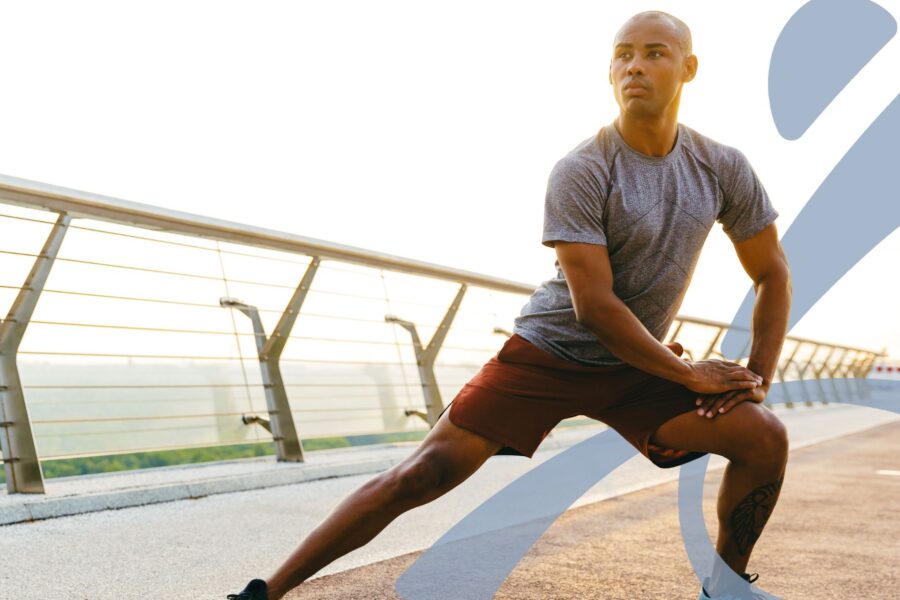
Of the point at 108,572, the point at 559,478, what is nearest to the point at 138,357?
the point at 108,572

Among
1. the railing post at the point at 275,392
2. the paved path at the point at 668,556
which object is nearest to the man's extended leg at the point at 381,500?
the paved path at the point at 668,556

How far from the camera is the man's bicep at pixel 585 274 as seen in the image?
2.54m

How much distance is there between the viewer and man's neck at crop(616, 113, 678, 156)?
2.68m

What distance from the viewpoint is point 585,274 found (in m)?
2.54

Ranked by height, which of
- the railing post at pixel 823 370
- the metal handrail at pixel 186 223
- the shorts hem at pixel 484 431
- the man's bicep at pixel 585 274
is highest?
the railing post at pixel 823 370

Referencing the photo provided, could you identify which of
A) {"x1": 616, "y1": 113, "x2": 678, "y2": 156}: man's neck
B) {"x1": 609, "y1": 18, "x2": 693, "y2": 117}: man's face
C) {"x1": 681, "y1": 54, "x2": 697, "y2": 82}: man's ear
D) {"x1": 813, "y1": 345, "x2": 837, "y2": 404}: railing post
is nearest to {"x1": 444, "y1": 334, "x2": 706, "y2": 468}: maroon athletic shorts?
{"x1": 616, "y1": 113, "x2": 678, "y2": 156}: man's neck

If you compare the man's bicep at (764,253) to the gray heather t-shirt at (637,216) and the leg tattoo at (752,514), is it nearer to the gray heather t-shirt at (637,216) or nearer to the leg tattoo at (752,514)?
the gray heather t-shirt at (637,216)

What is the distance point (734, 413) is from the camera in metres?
2.62

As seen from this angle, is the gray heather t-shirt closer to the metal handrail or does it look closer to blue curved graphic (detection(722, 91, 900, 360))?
blue curved graphic (detection(722, 91, 900, 360))

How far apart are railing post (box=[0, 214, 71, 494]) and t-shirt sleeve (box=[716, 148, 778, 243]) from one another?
3.10 metres

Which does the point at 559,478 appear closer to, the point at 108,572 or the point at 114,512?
the point at 114,512

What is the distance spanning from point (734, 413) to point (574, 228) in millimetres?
654

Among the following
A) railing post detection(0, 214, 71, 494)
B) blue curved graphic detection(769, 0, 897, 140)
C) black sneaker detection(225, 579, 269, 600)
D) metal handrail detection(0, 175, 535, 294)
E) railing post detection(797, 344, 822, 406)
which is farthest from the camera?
railing post detection(797, 344, 822, 406)

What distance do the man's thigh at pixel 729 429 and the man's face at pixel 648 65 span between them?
0.83 meters
